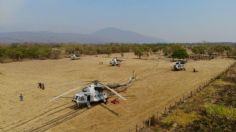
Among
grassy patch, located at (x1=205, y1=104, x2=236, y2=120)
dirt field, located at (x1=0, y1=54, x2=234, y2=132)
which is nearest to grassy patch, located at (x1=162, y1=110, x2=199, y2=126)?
grassy patch, located at (x1=205, y1=104, x2=236, y2=120)

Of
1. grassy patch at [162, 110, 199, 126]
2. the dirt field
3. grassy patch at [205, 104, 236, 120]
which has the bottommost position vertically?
the dirt field

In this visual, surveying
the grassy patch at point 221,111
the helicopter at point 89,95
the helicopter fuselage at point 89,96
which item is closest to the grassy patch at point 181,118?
the grassy patch at point 221,111

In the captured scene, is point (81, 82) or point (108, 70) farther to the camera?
point (108, 70)

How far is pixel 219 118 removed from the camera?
26.3m

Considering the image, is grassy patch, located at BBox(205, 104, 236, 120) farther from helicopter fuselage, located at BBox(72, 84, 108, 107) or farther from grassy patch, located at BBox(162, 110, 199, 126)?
helicopter fuselage, located at BBox(72, 84, 108, 107)

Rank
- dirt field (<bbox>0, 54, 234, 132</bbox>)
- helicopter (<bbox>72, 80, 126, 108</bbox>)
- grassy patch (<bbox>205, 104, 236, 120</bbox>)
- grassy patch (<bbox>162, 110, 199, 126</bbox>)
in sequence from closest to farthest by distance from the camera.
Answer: grassy patch (<bbox>162, 110, 199, 126</bbox>) < grassy patch (<bbox>205, 104, 236, 120</bbox>) < dirt field (<bbox>0, 54, 234, 132</bbox>) < helicopter (<bbox>72, 80, 126, 108</bbox>)

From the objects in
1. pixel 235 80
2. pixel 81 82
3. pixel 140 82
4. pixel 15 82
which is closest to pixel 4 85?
pixel 15 82

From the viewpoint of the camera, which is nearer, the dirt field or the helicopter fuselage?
the dirt field

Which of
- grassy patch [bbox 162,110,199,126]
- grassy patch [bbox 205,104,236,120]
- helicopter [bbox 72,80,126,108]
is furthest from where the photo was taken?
helicopter [bbox 72,80,126,108]

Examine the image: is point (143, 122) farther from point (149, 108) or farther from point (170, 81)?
point (170, 81)

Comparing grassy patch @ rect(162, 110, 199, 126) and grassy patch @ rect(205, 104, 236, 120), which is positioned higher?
grassy patch @ rect(205, 104, 236, 120)

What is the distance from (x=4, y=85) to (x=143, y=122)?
24.7m

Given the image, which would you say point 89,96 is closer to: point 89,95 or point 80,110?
point 89,95

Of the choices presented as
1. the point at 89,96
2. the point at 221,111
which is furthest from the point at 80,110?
the point at 221,111
